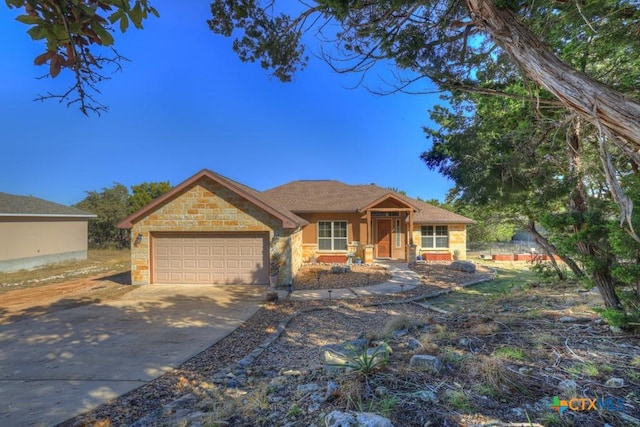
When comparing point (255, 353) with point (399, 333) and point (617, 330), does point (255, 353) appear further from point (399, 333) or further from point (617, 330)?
point (617, 330)

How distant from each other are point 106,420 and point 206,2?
6.59 m

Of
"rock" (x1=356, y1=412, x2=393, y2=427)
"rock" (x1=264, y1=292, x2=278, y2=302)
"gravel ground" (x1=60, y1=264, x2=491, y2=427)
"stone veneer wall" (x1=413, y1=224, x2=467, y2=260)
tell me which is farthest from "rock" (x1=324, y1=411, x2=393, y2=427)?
"stone veneer wall" (x1=413, y1=224, x2=467, y2=260)

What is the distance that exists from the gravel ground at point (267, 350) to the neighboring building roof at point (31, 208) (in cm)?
1759

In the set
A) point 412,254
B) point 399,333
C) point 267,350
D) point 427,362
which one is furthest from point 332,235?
point 427,362

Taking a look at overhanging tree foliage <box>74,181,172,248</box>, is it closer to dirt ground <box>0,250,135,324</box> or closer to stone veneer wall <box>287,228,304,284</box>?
dirt ground <box>0,250,135,324</box>

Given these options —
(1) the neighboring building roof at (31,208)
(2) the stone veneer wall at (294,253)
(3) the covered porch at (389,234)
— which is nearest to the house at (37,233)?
(1) the neighboring building roof at (31,208)

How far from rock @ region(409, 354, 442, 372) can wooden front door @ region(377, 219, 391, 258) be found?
15.8 metres

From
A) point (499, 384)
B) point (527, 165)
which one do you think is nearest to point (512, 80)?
point (527, 165)

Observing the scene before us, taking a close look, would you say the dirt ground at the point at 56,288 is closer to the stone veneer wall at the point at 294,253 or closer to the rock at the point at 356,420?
the stone veneer wall at the point at 294,253

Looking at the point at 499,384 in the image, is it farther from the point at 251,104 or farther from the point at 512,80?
the point at 251,104

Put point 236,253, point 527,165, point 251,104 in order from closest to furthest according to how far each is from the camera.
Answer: point 527,165 < point 236,253 < point 251,104

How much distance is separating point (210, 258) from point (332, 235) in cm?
780

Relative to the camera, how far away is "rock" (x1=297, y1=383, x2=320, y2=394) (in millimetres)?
3022

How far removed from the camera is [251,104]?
21.0 meters
